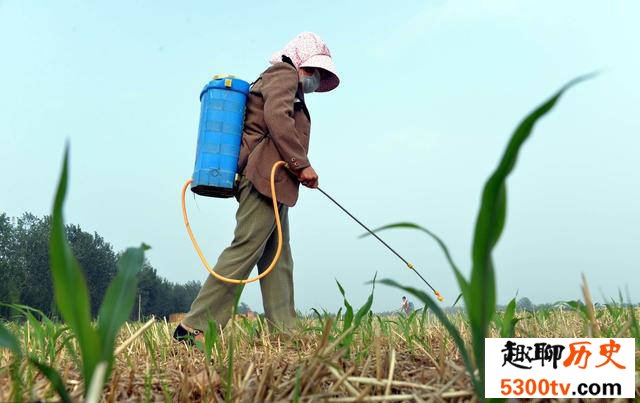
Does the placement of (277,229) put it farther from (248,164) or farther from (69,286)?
(69,286)

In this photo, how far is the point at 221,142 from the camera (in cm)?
333

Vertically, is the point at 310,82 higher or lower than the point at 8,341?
higher

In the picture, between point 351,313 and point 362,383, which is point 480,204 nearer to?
point 362,383

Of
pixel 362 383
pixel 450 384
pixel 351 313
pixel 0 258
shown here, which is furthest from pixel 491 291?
pixel 0 258

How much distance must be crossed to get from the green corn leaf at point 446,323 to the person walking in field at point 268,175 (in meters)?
2.28

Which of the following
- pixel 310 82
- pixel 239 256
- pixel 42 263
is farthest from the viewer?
pixel 42 263

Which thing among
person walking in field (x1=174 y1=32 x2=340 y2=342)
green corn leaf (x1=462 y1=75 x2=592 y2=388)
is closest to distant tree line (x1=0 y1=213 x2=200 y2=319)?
person walking in field (x1=174 y1=32 x2=340 y2=342)

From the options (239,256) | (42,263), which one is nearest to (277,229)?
(239,256)

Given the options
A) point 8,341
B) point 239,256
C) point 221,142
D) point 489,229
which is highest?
point 221,142

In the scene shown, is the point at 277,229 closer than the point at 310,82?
Yes

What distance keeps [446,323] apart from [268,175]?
2411mm

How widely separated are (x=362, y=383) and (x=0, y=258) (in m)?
32.0

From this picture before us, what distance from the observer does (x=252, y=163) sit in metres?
3.36

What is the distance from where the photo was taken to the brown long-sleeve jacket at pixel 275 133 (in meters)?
3.32
